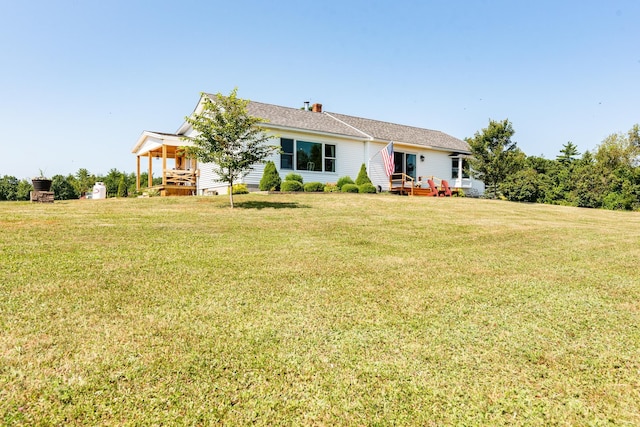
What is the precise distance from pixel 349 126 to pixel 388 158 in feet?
12.7

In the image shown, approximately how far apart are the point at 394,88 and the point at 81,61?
15851mm

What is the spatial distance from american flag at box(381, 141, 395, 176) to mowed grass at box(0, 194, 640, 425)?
1386 centimetres

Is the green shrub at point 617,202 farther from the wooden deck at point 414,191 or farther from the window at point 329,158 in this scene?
the window at point 329,158

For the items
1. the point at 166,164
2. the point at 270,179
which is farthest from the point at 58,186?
the point at 270,179

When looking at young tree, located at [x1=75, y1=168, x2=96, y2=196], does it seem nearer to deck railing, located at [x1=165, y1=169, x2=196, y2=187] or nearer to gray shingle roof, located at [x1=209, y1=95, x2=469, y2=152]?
deck railing, located at [x1=165, y1=169, x2=196, y2=187]

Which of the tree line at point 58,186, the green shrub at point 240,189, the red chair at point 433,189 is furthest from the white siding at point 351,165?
the tree line at point 58,186

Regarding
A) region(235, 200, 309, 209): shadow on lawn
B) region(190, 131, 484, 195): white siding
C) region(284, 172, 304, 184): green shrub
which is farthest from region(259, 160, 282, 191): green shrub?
region(235, 200, 309, 209): shadow on lawn

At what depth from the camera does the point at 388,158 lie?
20.6 meters

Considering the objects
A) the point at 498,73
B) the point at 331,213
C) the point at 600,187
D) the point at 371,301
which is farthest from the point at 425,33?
the point at 371,301

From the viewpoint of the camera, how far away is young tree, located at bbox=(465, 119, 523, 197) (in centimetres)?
2316

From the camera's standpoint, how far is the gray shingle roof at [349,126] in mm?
20188

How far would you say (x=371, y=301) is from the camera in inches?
169

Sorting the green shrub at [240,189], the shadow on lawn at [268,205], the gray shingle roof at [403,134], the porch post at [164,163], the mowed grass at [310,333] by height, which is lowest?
the mowed grass at [310,333]

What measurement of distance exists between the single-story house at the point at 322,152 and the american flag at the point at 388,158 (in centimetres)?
103
